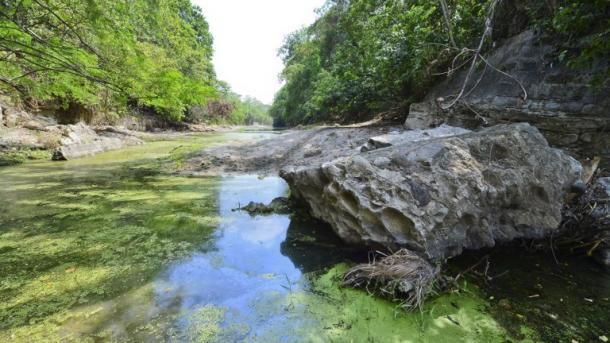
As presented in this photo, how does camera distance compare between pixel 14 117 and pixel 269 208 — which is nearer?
pixel 269 208

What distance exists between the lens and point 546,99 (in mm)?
4559

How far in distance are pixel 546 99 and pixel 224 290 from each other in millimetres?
5197

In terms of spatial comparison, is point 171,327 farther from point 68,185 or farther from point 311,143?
point 311,143

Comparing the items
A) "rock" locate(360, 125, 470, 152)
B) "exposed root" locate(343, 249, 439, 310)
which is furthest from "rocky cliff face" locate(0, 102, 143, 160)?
"exposed root" locate(343, 249, 439, 310)

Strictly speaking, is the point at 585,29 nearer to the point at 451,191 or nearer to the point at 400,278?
the point at 451,191

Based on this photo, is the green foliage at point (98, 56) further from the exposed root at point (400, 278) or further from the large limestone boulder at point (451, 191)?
the exposed root at point (400, 278)

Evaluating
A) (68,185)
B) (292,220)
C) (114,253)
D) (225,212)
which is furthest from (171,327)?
(68,185)

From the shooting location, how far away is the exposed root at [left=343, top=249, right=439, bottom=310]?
87.7 inches

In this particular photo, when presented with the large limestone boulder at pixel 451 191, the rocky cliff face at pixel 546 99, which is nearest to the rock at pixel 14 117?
the large limestone boulder at pixel 451 191

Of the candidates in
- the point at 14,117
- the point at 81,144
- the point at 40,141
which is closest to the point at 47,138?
the point at 40,141

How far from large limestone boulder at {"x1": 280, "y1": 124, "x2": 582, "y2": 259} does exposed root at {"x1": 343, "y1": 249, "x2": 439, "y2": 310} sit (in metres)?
0.26

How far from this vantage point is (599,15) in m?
3.52

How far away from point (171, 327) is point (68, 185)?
529 cm

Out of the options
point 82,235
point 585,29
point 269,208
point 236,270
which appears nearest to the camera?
point 236,270
